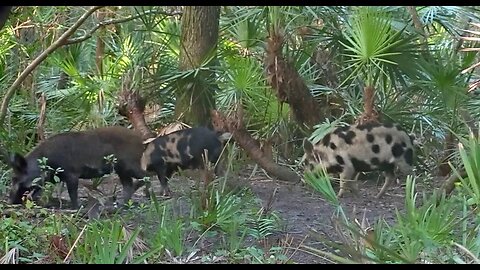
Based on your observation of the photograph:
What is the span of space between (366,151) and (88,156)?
9.33 ft

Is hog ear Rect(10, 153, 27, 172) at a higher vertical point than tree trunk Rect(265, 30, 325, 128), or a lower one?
lower

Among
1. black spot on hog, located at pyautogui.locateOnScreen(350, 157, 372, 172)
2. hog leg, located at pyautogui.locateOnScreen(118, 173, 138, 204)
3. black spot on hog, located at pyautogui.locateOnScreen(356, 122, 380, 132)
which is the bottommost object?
hog leg, located at pyautogui.locateOnScreen(118, 173, 138, 204)

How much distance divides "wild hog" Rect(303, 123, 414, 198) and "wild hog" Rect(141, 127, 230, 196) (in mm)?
1119

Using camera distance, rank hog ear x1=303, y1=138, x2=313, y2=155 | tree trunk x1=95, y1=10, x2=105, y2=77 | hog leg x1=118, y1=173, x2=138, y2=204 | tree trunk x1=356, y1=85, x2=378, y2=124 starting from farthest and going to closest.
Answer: tree trunk x1=95, y1=10, x2=105, y2=77
hog ear x1=303, y1=138, x2=313, y2=155
tree trunk x1=356, y1=85, x2=378, y2=124
hog leg x1=118, y1=173, x2=138, y2=204

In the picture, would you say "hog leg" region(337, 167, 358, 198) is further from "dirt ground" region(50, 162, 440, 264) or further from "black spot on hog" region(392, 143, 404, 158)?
"black spot on hog" region(392, 143, 404, 158)

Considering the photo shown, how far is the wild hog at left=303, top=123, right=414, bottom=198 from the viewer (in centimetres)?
757

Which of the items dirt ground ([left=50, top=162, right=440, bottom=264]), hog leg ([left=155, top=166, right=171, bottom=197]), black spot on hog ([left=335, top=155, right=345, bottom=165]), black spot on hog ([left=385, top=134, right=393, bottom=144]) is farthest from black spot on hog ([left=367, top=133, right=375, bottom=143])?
hog leg ([left=155, top=166, right=171, bottom=197])

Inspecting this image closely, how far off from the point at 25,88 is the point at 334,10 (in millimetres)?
4740

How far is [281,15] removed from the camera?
768 cm

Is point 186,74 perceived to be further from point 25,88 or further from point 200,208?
point 25,88

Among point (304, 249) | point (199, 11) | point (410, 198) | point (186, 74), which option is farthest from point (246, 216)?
point (199, 11)

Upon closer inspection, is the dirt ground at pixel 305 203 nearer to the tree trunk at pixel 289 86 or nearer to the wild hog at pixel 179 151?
the wild hog at pixel 179 151

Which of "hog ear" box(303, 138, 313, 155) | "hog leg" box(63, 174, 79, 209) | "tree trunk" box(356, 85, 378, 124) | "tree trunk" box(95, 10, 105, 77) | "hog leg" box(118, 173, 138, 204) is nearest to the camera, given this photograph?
"hog leg" box(63, 174, 79, 209)

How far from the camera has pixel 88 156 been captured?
7.66 metres
